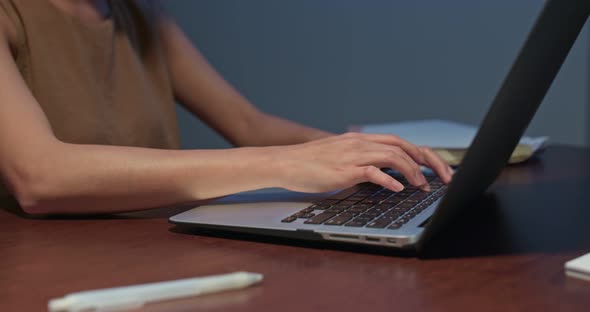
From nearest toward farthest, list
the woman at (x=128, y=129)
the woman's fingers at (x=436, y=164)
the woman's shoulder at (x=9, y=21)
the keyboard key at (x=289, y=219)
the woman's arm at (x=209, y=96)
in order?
the keyboard key at (x=289, y=219) → the woman at (x=128, y=129) → the woman's fingers at (x=436, y=164) → the woman's shoulder at (x=9, y=21) → the woman's arm at (x=209, y=96)

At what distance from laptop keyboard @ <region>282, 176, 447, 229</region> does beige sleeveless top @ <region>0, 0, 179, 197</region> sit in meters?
0.56

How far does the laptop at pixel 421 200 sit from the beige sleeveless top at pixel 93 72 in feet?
1.51

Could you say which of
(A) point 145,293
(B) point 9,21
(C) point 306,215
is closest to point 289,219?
(C) point 306,215

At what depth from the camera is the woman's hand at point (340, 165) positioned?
2.72 ft

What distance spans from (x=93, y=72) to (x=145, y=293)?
2.67 feet

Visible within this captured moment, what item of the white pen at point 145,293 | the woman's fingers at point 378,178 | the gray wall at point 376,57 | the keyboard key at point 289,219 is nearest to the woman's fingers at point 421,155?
the woman's fingers at point 378,178

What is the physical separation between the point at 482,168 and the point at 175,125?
902 mm

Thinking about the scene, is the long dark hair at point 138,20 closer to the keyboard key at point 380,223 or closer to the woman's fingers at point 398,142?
the woman's fingers at point 398,142

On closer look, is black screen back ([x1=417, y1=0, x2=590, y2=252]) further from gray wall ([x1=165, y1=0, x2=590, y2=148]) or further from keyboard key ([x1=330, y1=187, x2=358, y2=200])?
gray wall ([x1=165, y1=0, x2=590, y2=148])

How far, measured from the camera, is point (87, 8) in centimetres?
132

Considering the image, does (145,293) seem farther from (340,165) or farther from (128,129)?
(128,129)

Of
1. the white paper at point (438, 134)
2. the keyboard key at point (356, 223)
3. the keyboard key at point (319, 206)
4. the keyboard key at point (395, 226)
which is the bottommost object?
the white paper at point (438, 134)

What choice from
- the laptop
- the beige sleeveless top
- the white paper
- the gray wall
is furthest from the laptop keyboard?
the gray wall

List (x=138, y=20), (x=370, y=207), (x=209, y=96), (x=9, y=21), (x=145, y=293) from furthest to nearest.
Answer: (x=209, y=96) < (x=138, y=20) < (x=9, y=21) < (x=370, y=207) < (x=145, y=293)
